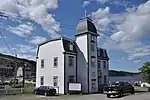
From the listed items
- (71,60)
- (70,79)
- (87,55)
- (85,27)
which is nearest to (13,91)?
(70,79)

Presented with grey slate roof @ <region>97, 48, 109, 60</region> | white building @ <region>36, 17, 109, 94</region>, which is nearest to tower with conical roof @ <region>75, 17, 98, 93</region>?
white building @ <region>36, 17, 109, 94</region>

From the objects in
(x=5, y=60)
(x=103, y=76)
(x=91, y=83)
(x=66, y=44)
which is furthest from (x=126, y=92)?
(x=5, y=60)

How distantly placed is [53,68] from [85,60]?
5.36 meters

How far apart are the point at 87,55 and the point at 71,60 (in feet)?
8.98

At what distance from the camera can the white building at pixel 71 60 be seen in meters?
35.0

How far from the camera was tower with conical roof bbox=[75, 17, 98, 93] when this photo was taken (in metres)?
36.6

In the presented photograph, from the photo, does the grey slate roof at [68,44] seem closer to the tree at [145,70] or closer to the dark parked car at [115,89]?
the dark parked car at [115,89]

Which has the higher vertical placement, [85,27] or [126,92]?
[85,27]

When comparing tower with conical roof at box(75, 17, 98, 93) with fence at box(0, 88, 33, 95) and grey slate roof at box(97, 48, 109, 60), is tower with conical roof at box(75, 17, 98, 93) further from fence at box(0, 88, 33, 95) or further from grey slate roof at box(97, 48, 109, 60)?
fence at box(0, 88, 33, 95)

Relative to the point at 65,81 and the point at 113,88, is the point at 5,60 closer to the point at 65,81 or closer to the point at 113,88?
the point at 65,81

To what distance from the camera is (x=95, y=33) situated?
38656 mm

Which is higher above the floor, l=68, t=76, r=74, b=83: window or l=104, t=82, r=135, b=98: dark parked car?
l=68, t=76, r=74, b=83: window

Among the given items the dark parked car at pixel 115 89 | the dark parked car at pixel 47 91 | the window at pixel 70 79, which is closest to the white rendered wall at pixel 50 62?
the window at pixel 70 79

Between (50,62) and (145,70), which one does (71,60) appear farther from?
(145,70)
